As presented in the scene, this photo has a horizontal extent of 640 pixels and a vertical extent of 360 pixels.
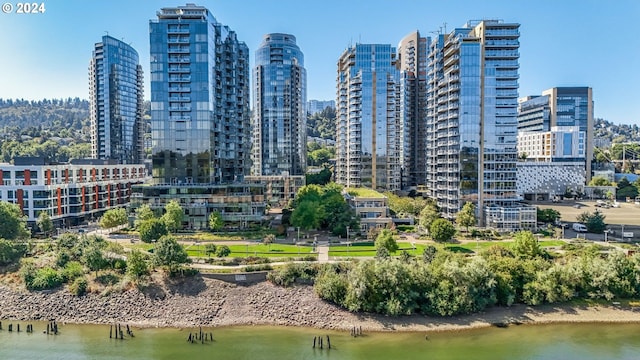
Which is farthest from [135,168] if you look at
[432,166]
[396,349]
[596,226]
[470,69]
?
[596,226]

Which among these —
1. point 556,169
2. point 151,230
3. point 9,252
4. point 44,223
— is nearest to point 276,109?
point 44,223

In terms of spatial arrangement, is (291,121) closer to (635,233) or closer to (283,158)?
(283,158)

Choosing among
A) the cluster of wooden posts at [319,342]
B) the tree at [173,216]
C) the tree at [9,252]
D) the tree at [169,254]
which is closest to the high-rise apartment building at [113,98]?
the tree at [173,216]

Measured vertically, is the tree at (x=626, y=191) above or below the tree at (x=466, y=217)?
above

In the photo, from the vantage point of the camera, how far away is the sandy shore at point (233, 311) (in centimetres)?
3925

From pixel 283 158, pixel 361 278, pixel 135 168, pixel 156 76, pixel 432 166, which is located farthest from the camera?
pixel 283 158

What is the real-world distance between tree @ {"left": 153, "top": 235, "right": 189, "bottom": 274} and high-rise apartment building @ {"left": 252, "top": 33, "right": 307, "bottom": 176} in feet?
222

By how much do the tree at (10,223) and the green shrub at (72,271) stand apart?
1314 centimetres

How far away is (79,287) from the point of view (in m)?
43.0

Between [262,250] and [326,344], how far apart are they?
1936cm

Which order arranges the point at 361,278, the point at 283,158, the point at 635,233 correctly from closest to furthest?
the point at 361,278
the point at 635,233
the point at 283,158

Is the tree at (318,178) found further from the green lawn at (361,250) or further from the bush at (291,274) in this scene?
the bush at (291,274)

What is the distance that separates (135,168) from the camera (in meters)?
93.9

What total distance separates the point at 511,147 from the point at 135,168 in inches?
2934
